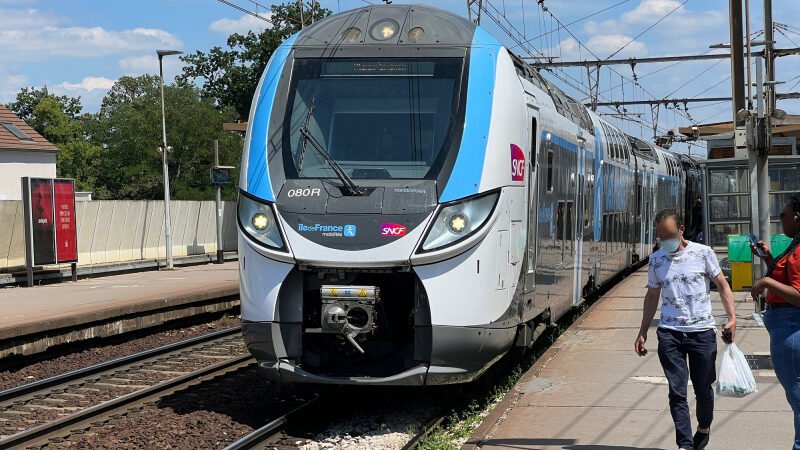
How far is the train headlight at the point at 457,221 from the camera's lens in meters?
7.55

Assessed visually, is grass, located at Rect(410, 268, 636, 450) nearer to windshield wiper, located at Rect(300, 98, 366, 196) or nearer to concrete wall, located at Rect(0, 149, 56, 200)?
windshield wiper, located at Rect(300, 98, 366, 196)

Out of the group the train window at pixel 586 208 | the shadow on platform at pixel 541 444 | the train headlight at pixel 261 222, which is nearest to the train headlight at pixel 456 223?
the train headlight at pixel 261 222

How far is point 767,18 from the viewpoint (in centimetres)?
1533

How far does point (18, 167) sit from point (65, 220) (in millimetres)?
20935

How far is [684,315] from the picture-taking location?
6.48 metres

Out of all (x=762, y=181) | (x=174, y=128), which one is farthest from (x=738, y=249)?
(x=174, y=128)

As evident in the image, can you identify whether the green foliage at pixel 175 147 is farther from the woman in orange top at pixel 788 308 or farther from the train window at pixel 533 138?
the woman in orange top at pixel 788 308

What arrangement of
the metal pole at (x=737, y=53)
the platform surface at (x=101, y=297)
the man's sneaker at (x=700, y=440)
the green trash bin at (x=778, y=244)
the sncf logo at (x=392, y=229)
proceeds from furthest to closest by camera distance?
the green trash bin at (x=778, y=244), the platform surface at (x=101, y=297), the metal pole at (x=737, y=53), the sncf logo at (x=392, y=229), the man's sneaker at (x=700, y=440)

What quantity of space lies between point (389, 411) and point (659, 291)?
3123mm

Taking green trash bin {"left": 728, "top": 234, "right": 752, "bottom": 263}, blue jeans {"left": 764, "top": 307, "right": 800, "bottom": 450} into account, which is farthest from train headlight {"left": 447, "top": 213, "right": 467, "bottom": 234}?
green trash bin {"left": 728, "top": 234, "right": 752, "bottom": 263}

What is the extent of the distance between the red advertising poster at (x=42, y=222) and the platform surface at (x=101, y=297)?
72 centimetres

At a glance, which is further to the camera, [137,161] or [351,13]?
[137,161]

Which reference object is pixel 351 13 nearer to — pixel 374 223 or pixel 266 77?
pixel 266 77

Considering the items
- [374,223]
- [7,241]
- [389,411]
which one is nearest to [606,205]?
[389,411]
